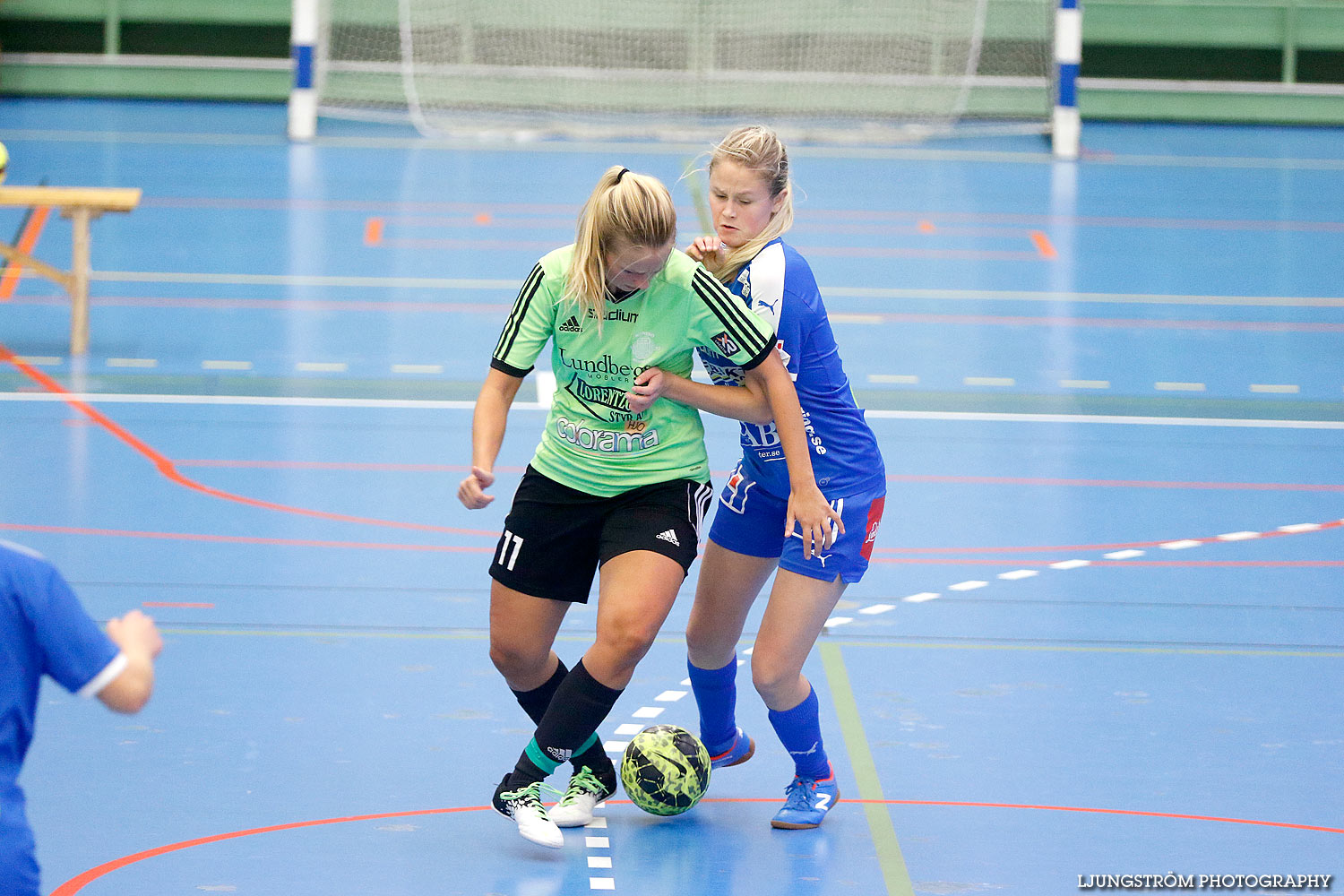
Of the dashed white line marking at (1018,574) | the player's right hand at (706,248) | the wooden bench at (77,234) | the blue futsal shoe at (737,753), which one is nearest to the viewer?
the player's right hand at (706,248)

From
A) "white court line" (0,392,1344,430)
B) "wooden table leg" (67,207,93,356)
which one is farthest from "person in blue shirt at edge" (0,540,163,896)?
"wooden table leg" (67,207,93,356)

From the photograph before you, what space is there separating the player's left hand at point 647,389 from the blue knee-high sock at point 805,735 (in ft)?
3.00

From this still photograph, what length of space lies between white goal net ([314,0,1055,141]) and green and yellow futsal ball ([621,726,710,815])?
14.0 metres

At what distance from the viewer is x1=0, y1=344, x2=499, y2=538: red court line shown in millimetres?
6730

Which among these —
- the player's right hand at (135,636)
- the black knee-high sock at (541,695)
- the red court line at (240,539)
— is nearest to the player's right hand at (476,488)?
the black knee-high sock at (541,695)

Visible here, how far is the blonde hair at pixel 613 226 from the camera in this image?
3693 mm

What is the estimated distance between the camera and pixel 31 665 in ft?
8.34

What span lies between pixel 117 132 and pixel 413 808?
44.5ft

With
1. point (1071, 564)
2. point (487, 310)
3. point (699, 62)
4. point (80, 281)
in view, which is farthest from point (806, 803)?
point (699, 62)

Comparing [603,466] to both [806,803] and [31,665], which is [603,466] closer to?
[806,803]

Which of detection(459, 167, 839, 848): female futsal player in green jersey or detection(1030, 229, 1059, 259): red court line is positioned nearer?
detection(459, 167, 839, 848): female futsal player in green jersey

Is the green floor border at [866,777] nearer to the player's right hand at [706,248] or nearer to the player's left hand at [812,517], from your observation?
the player's left hand at [812,517]

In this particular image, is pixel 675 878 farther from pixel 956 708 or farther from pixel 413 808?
pixel 956 708

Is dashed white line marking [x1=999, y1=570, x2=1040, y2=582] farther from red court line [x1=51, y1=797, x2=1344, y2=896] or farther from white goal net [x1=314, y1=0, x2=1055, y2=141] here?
white goal net [x1=314, y1=0, x2=1055, y2=141]
